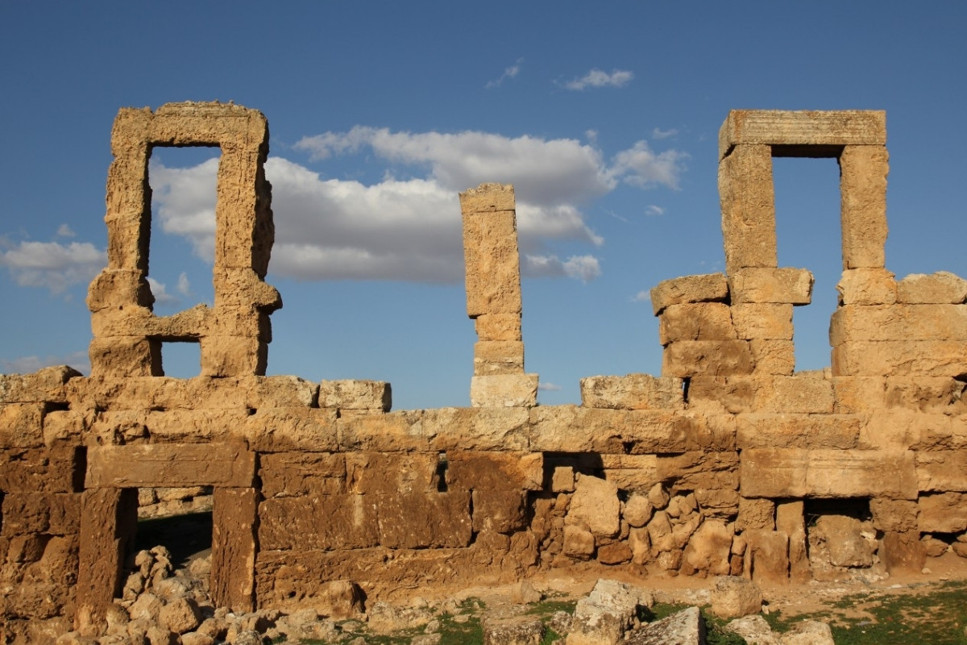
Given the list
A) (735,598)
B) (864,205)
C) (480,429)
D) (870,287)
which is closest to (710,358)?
(870,287)

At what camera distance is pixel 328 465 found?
9609mm

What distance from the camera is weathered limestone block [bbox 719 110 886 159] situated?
10.4 meters

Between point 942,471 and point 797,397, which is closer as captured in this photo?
point 942,471

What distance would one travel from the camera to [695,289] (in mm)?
10203

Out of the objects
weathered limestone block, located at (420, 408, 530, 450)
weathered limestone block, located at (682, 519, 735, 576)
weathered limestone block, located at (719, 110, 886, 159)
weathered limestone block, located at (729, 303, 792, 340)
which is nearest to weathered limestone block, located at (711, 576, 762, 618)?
weathered limestone block, located at (682, 519, 735, 576)

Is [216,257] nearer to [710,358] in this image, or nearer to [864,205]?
[710,358]

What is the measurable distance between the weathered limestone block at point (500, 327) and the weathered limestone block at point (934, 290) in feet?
14.4

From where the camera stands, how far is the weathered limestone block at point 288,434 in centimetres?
960

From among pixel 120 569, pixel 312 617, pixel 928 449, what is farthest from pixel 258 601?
pixel 928 449

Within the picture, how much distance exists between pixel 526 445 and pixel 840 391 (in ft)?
11.9

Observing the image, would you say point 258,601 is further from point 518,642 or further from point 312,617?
point 518,642

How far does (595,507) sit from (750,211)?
12.5 feet

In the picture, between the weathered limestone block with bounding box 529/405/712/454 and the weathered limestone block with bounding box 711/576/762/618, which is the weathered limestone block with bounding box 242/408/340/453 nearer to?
the weathered limestone block with bounding box 529/405/712/454

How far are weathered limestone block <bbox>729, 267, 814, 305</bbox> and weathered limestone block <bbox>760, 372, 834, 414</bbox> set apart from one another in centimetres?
90
